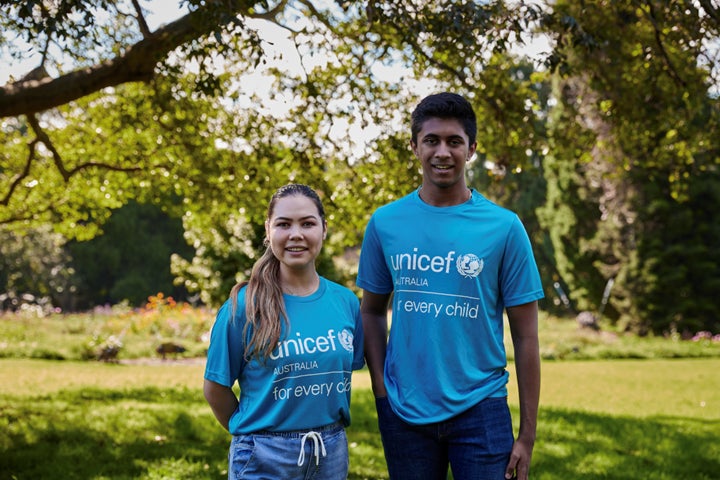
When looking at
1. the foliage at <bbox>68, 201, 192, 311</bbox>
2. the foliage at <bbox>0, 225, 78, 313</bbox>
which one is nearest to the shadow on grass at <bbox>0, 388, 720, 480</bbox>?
the foliage at <bbox>0, 225, 78, 313</bbox>

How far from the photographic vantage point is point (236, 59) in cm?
875

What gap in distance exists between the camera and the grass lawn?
6.34m

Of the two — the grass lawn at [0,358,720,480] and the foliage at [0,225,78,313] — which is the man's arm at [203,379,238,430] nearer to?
the grass lawn at [0,358,720,480]

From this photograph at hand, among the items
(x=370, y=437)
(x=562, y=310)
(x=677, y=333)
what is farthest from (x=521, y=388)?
(x=562, y=310)

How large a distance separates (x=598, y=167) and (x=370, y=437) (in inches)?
797

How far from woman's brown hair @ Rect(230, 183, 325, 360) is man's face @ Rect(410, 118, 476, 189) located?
0.52 metres

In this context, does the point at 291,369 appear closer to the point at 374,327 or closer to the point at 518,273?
the point at 374,327

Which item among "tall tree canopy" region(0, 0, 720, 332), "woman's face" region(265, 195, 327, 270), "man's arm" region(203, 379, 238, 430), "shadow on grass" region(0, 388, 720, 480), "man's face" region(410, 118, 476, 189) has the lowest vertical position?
"shadow on grass" region(0, 388, 720, 480)

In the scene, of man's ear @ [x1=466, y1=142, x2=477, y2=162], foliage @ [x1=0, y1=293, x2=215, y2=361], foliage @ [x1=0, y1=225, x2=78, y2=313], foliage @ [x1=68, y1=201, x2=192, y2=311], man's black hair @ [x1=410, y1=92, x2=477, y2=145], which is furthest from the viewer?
foliage @ [x1=68, y1=201, x2=192, y2=311]

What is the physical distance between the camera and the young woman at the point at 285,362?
266cm

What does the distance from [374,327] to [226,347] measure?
63 cm

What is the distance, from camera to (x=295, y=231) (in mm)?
2771

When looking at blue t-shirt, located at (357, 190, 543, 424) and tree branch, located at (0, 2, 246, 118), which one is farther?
tree branch, located at (0, 2, 246, 118)

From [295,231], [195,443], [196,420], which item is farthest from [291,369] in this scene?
[196,420]
